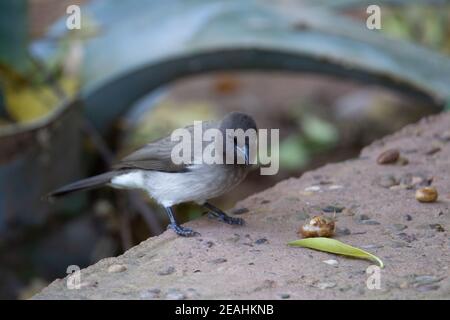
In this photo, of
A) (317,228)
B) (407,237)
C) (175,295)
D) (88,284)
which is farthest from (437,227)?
(88,284)

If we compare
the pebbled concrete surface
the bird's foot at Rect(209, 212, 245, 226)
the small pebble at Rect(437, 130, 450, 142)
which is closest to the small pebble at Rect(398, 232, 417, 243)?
the pebbled concrete surface

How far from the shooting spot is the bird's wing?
180 inches

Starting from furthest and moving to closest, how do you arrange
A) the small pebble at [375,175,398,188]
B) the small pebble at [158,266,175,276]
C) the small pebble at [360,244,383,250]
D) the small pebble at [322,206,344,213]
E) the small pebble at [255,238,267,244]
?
the small pebble at [375,175,398,188], the small pebble at [322,206,344,213], the small pebble at [255,238,267,244], the small pebble at [360,244,383,250], the small pebble at [158,266,175,276]

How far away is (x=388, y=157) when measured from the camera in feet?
15.9

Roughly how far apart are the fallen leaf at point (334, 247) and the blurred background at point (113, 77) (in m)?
2.31

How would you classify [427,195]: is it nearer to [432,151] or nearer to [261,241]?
[432,151]

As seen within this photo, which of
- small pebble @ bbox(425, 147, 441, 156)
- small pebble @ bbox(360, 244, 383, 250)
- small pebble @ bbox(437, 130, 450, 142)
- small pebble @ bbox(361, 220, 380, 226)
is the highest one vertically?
small pebble @ bbox(437, 130, 450, 142)

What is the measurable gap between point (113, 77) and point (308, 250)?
112 inches

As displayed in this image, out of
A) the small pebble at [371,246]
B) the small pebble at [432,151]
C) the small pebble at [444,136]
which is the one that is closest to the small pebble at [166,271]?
the small pebble at [371,246]

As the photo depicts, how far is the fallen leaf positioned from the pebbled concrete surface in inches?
1.1

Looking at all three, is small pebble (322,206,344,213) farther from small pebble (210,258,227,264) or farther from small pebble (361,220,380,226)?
small pebble (210,258,227,264)

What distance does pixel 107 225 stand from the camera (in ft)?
21.6

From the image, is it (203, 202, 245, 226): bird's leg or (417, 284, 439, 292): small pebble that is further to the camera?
(203, 202, 245, 226): bird's leg

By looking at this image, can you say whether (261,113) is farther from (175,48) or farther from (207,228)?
(207,228)
